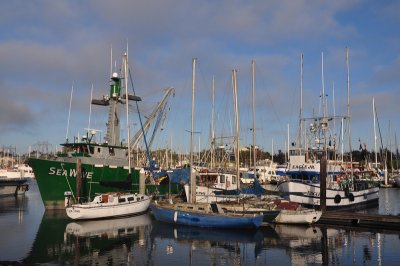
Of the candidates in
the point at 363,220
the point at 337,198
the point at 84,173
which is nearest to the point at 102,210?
the point at 84,173

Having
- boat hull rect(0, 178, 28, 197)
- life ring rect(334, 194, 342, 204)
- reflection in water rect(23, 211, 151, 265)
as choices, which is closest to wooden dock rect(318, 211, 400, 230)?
life ring rect(334, 194, 342, 204)

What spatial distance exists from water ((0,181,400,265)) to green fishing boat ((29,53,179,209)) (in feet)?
21.5

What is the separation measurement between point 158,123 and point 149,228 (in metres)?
31.3

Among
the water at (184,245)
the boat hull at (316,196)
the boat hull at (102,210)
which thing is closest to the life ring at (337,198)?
the boat hull at (316,196)

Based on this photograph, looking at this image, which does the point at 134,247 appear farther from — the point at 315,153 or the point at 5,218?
the point at 315,153

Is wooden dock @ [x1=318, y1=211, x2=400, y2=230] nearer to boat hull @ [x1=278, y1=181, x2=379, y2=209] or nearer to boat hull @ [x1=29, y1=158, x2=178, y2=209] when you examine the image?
boat hull @ [x1=278, y1=181, x2=379, y2=209]

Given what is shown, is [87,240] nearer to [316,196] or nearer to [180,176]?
[180,176]

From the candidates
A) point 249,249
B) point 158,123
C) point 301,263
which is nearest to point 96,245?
point 249,249

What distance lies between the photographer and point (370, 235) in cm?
2700

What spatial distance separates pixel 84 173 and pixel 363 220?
24654mm

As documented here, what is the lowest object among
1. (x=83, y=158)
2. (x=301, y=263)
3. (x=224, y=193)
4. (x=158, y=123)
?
(x=301, y=263)

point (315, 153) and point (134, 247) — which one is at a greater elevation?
point (315, 153)

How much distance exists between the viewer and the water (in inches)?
824

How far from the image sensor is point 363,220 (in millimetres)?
29938
